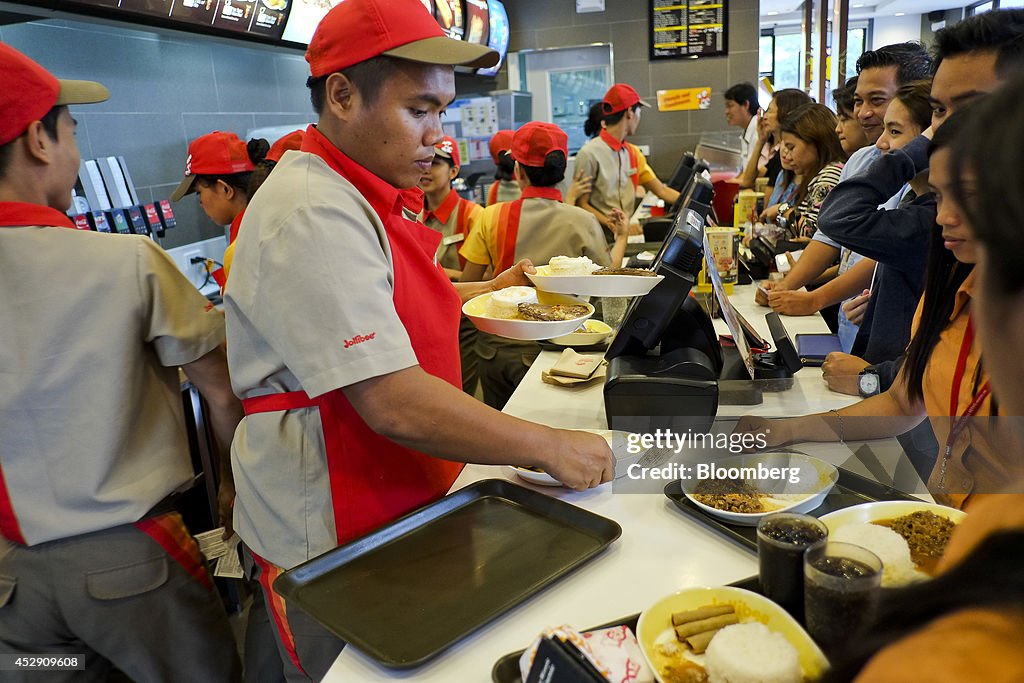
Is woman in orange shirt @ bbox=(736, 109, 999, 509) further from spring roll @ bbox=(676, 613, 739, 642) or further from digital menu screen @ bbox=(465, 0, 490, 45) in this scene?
digital menu screen @ bbox=(465, 0, 490, 45)

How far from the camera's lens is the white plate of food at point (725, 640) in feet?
2.63

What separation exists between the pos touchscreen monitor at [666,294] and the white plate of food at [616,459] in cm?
22

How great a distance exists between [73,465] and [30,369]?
0.71ft

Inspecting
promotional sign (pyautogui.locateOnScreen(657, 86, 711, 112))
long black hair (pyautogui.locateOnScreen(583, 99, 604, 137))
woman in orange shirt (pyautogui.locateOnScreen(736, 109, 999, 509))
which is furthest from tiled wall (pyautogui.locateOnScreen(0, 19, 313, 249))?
promotional sign (pyautogui.locateOnScreen(657, 86, 711, 112))

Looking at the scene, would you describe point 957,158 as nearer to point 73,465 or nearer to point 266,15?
point 73,465

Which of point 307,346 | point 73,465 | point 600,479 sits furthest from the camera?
point 73,465

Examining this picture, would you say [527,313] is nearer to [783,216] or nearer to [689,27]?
[783,216]

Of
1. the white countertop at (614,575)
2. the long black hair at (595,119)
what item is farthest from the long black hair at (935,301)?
the long black hair at (595,119)

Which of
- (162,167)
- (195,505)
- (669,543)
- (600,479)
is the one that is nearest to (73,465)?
(600,479)

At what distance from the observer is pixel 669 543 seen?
122cm

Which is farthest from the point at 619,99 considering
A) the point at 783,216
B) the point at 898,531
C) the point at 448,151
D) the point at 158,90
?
the point at 898,531

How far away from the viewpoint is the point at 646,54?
8094 millimetres

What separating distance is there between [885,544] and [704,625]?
297mm

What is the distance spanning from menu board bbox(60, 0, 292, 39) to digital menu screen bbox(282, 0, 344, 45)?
0.04 metres
